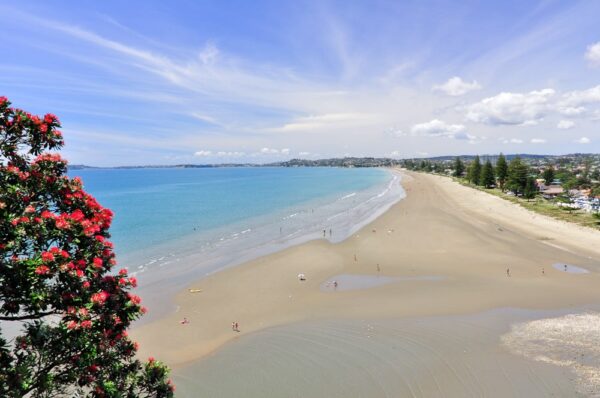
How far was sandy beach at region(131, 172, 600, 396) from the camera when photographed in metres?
18.8

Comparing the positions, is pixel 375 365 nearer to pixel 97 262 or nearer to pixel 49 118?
pixel 97 262

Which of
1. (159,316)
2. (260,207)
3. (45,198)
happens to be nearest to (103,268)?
(45,198)

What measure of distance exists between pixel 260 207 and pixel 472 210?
35.6 metres

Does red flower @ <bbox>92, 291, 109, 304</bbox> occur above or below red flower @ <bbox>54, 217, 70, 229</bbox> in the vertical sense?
below

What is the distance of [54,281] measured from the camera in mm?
5773

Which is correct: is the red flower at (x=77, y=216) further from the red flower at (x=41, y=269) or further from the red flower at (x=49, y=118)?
the red flower at (x=49, y=118)

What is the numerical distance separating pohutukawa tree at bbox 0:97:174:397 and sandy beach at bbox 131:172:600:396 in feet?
32.6

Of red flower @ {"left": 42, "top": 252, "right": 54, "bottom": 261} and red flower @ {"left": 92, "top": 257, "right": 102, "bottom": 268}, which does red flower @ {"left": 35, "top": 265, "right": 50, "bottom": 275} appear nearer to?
red flower @ {"left": 42, "top": 252, "right": 54, "bottom": 261}

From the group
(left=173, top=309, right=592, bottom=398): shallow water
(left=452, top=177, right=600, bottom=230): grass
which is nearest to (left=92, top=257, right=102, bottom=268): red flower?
(left=173, top=309, right=592, bottom=398): shallow water

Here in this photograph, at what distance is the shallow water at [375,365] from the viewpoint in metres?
13.0

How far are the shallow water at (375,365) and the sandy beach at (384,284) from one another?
21.0 inches

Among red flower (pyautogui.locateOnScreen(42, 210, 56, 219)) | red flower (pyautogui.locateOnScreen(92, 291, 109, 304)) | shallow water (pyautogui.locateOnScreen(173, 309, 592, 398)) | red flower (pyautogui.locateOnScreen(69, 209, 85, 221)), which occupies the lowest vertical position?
shallow water (pyautogui.locateOnScreen(173, 309, 592, 398))

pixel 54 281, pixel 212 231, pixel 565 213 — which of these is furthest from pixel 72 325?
pixel 565 213

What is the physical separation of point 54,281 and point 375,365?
40.5 feet
